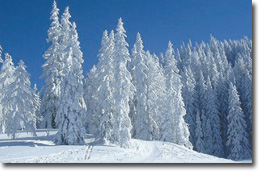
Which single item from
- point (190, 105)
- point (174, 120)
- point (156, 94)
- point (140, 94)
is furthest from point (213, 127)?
point (140, 94)

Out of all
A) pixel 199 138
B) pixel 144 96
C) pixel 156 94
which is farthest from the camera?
pixel 199 138

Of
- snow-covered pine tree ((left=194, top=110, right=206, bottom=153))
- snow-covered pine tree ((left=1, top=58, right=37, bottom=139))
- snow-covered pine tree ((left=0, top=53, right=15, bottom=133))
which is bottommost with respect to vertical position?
snow-covered pine tree ((left=194, top=110, right=206, bottom=153))

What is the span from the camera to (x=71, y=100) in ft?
102

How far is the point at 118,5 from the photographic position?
18.8 meters

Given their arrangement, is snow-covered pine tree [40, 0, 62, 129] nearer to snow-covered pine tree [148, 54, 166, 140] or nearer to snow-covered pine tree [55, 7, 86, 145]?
snow-covered pine tree [55, 7, 86, 145]

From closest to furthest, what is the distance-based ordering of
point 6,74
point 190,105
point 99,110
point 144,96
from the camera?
point 99,110 → point 6,74 → point 144,96 → point 190,105

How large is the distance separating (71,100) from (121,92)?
19.7 ft

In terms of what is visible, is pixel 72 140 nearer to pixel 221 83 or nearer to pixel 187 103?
pixel 187 103

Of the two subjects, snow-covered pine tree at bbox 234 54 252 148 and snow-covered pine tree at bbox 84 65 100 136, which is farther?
snow-covered pine tree at bbox 234 54 252 148

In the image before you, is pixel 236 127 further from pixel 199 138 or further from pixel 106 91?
pixel 106 91

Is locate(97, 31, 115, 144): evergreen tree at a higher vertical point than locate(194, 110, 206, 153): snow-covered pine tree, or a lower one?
higher

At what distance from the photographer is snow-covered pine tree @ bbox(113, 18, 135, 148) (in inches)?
1253

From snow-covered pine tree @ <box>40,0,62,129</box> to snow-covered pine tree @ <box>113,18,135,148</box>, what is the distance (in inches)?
295

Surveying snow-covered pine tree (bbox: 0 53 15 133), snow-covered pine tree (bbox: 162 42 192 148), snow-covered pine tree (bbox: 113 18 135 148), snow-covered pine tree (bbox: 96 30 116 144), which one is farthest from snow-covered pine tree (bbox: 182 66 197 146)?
snow-covered pine tree (bbox: 0 53 15 133)
